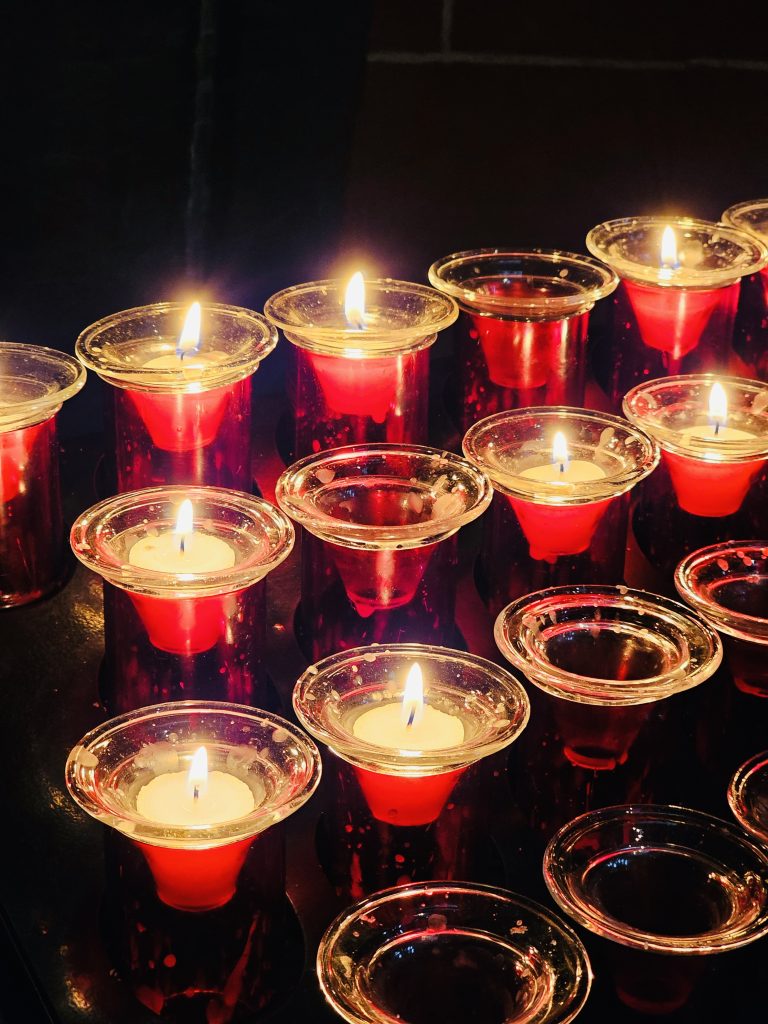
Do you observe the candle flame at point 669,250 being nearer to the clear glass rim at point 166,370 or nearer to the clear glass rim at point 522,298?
the clear glass rim at point 522,298

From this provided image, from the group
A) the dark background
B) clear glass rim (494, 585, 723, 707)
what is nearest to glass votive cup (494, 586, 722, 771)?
clear glass rim (494, 585, 723, 707)

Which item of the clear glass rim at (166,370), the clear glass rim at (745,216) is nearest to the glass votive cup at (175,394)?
the clear glass rim at (166,370)

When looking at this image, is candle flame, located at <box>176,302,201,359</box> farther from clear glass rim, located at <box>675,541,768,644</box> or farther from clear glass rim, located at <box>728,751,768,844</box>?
clear glass rim, located at <box>728,751,768,844</box>

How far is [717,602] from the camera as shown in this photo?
1.06 metres

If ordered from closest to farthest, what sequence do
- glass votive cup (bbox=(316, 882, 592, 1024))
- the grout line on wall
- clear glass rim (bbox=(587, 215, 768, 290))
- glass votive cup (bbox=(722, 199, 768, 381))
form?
1. glass votive cup (bbox=(316, 882, 592, 1024))
2. clear glass rim (bbox=(587, 215, 768, 290))
3. glass votive cup (bbox=(722, 199, 768, 381))
4. the grout line on wall

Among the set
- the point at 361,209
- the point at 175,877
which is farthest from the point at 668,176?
the point at 175,877

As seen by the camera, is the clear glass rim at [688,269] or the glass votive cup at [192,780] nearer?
the glass votive cup at [192,780]

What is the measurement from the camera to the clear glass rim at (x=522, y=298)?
1.24 m

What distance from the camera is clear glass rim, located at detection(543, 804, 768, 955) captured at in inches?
30.1

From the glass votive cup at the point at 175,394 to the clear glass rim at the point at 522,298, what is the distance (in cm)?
19

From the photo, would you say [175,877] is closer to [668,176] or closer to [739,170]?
[668,176]

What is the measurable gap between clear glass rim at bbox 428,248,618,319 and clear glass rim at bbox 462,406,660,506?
0.31ft

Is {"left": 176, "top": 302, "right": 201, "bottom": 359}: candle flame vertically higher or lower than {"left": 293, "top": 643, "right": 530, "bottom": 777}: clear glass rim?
higher

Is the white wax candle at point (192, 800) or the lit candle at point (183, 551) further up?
the lit candle at point (183, 551)
